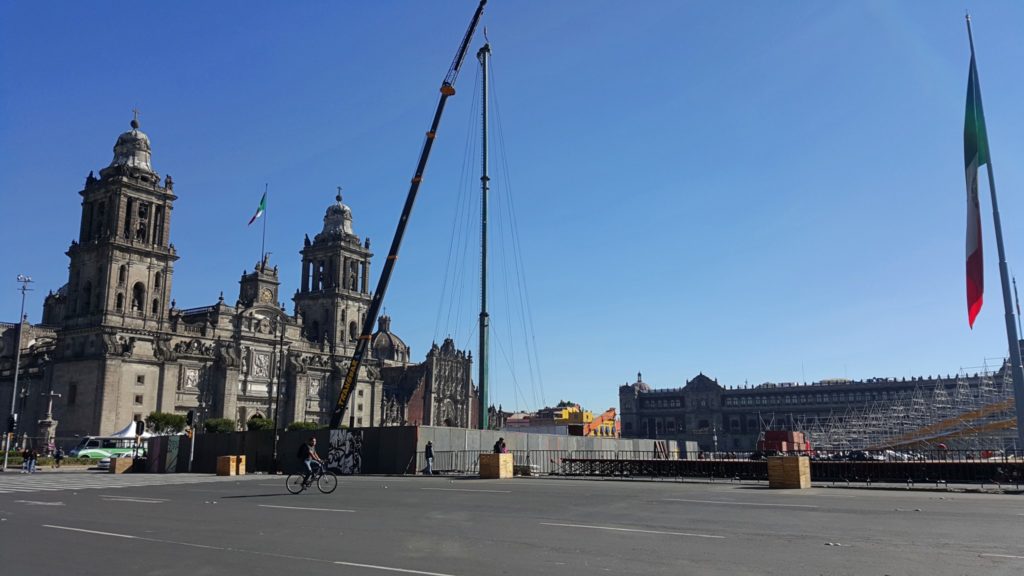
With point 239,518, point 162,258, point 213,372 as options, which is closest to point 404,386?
point 213,372

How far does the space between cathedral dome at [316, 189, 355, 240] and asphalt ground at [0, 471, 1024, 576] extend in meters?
91.8

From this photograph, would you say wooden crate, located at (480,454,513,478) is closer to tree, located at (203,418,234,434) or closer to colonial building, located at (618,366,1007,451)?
tree, located at (203,418,234,434)

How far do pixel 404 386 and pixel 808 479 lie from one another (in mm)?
92980

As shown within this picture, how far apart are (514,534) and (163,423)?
218ft

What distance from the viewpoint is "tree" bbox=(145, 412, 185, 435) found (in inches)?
2751

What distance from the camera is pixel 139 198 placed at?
80438 mm

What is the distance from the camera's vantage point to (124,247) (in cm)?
7769

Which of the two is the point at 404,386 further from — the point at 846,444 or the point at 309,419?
the point at 846,444

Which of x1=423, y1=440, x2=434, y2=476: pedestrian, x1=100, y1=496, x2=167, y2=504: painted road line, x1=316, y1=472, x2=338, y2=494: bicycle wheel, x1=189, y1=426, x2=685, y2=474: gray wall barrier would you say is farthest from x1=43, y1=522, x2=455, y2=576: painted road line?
x1=189, y1=426, x2=685, y2=474: gray wall barrier

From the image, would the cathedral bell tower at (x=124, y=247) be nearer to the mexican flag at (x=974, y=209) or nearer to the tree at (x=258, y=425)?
the tree at (x=258, y=425)

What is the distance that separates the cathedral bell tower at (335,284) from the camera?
4235 inches

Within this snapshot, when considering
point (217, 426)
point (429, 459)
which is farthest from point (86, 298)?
point (429, 459)

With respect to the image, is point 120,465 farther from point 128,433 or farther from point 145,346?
point 145,346

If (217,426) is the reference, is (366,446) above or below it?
below
